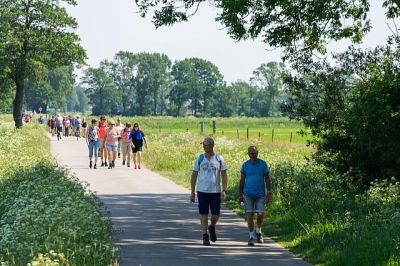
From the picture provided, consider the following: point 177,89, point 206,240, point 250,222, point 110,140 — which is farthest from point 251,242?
point 177,89

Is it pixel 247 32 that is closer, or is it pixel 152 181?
pixel 247 32

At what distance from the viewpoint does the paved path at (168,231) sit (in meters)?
11.4

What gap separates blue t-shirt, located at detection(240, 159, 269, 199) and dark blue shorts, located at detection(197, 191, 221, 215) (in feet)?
1.78

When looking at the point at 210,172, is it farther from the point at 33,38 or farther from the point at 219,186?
the point at 33,38

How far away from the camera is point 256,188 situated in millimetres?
13375

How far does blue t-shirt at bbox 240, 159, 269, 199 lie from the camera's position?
13328mm

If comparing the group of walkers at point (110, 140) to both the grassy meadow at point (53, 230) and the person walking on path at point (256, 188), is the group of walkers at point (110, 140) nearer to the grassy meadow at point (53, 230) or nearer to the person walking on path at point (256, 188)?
the grassy meadow at point (53, 230)

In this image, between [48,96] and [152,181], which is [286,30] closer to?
[152,181]

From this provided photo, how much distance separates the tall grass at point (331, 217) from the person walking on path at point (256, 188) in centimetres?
62

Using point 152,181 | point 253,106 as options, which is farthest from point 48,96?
point 152,181

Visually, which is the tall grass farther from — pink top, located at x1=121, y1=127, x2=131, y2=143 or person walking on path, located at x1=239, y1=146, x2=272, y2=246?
pink top, located at x1=121, y1=127, x2=131, y2=143

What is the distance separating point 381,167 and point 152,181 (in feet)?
32.1

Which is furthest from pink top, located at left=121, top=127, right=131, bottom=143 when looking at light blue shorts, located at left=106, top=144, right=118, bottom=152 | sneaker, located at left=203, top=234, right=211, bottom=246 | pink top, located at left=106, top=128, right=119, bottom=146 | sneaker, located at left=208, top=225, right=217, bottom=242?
sneaker, located at left=203, top=234, right=211, bottom=246

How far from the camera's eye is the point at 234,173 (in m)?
24.2
